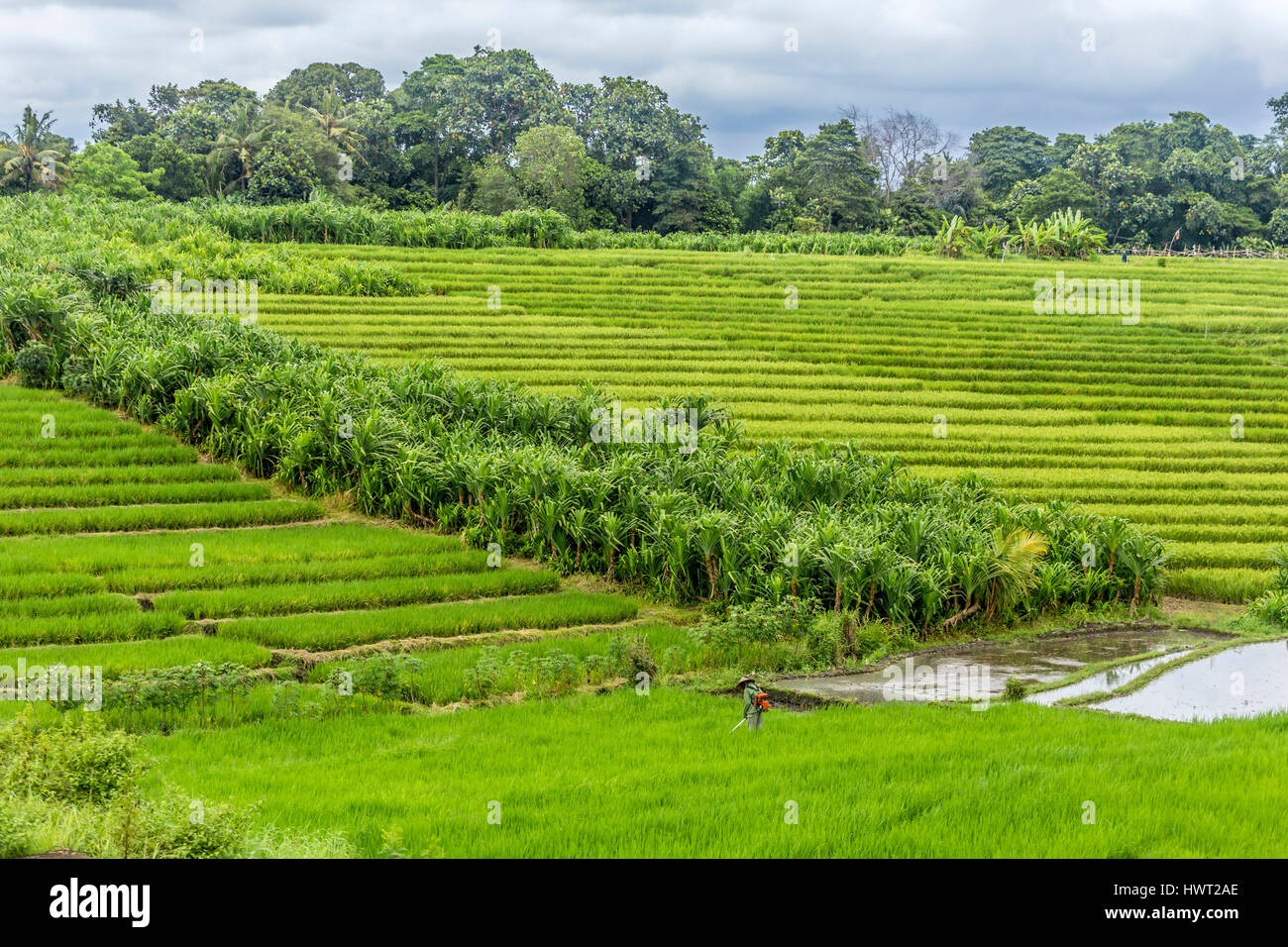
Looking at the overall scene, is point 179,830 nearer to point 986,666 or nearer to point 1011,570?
point 986,666

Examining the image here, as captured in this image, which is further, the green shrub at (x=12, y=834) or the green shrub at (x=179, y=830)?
the green shrub at (x=179, y=830)

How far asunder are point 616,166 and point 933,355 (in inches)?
1422

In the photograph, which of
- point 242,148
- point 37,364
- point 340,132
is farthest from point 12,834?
point 340,132

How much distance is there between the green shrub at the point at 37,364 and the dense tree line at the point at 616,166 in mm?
25446

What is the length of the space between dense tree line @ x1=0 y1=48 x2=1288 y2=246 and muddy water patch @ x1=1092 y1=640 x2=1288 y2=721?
133 ft

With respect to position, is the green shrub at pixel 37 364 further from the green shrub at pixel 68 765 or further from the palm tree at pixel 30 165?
the palm tree at pixel 30 165

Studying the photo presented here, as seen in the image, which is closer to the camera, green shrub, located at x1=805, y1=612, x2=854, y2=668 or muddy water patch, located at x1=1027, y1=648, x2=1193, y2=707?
muddy water patch, located at x1=1027, y1=648, x2=1193, y2=707

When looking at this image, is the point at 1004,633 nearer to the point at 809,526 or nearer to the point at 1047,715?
the point at 809,526

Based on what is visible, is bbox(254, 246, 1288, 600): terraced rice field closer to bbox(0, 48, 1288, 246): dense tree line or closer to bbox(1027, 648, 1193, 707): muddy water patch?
bbox(1027, 648, 1193, 707): muddy water patch

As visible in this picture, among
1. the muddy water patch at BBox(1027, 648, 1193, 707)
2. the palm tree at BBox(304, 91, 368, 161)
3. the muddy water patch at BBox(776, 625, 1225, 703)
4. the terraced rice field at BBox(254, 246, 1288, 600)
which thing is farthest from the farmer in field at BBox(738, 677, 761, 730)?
the palm tree at BBox(304, 91, 368, 161)

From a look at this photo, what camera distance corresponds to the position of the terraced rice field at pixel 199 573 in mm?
10875

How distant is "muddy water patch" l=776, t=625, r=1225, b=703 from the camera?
9.99m

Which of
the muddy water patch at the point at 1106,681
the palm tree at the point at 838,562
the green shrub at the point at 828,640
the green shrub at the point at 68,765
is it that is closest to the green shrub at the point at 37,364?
the palm tree at the point at 838,562

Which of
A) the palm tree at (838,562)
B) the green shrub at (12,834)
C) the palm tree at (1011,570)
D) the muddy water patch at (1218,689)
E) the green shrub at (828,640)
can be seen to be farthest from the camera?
the palm tree at (1011,570)
